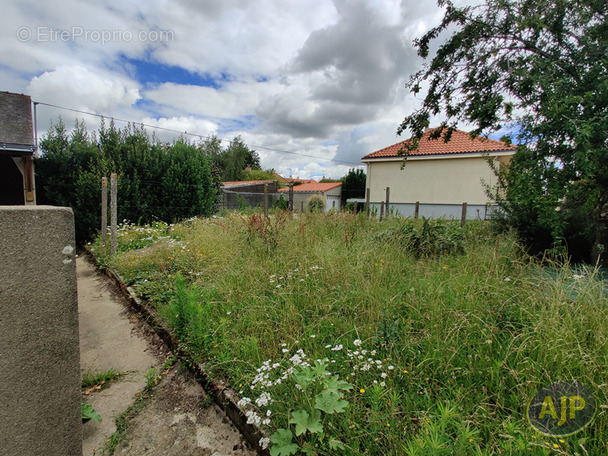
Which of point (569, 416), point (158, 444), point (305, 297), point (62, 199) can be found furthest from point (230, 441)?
point (62, 199)

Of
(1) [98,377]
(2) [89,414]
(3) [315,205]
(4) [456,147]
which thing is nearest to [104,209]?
(3) [315,205]

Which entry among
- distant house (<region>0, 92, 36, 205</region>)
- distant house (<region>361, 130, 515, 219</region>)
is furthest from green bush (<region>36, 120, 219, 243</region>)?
distant house (<region>361, 130, 515, 219</region>)

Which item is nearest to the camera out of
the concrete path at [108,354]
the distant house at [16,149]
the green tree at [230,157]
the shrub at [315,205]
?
the concrete path at [108,354]

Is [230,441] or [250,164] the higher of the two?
[250,164]

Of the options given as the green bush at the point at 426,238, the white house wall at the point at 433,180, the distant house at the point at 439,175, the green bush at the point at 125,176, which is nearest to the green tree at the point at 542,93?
the green bush at the point at 426,238

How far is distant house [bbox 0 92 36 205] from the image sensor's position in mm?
6832

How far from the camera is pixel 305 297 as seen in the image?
2697 mm

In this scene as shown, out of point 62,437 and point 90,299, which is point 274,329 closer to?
point 62,437

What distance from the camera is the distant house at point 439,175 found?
50.0 feet

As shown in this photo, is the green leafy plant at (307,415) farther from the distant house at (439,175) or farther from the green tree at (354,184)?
the green tree at (354,184)

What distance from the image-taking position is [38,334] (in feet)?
3.73

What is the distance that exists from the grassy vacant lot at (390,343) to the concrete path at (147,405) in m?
0.26

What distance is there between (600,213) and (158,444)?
21.8 ft

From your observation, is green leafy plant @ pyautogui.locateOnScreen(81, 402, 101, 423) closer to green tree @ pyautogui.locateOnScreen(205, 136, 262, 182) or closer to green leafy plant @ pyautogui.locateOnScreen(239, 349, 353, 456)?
green leafy plant @ pyautogui.locateOnScreen(239, 349, 353, 456)
